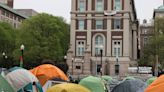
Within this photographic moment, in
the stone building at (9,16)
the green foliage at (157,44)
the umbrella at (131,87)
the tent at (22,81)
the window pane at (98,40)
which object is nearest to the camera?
the tent at (22,81)

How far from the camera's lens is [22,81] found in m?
6.18

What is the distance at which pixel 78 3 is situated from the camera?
90.2m

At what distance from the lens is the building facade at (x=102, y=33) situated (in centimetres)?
8769

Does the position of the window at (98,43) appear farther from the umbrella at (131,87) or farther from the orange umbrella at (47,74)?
the umbrella at (131,87)

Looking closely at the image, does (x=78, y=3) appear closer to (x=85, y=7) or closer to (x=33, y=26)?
(x=85, y=7)

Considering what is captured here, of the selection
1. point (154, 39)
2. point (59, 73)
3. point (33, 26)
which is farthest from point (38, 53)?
point (59, 73)

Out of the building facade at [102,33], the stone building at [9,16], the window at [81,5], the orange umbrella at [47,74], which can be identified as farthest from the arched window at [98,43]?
the orange umbrella at [47,74]

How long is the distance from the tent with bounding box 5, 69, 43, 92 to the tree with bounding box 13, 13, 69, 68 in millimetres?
74535

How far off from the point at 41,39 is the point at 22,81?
255 feet

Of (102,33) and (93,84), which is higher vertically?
(102,33)

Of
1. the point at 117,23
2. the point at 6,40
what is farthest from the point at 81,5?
the point at 6,40

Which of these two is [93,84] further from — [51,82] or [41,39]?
[41,39]

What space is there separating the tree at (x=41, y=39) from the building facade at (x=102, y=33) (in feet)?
13.1

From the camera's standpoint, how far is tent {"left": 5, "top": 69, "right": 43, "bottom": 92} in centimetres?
612
